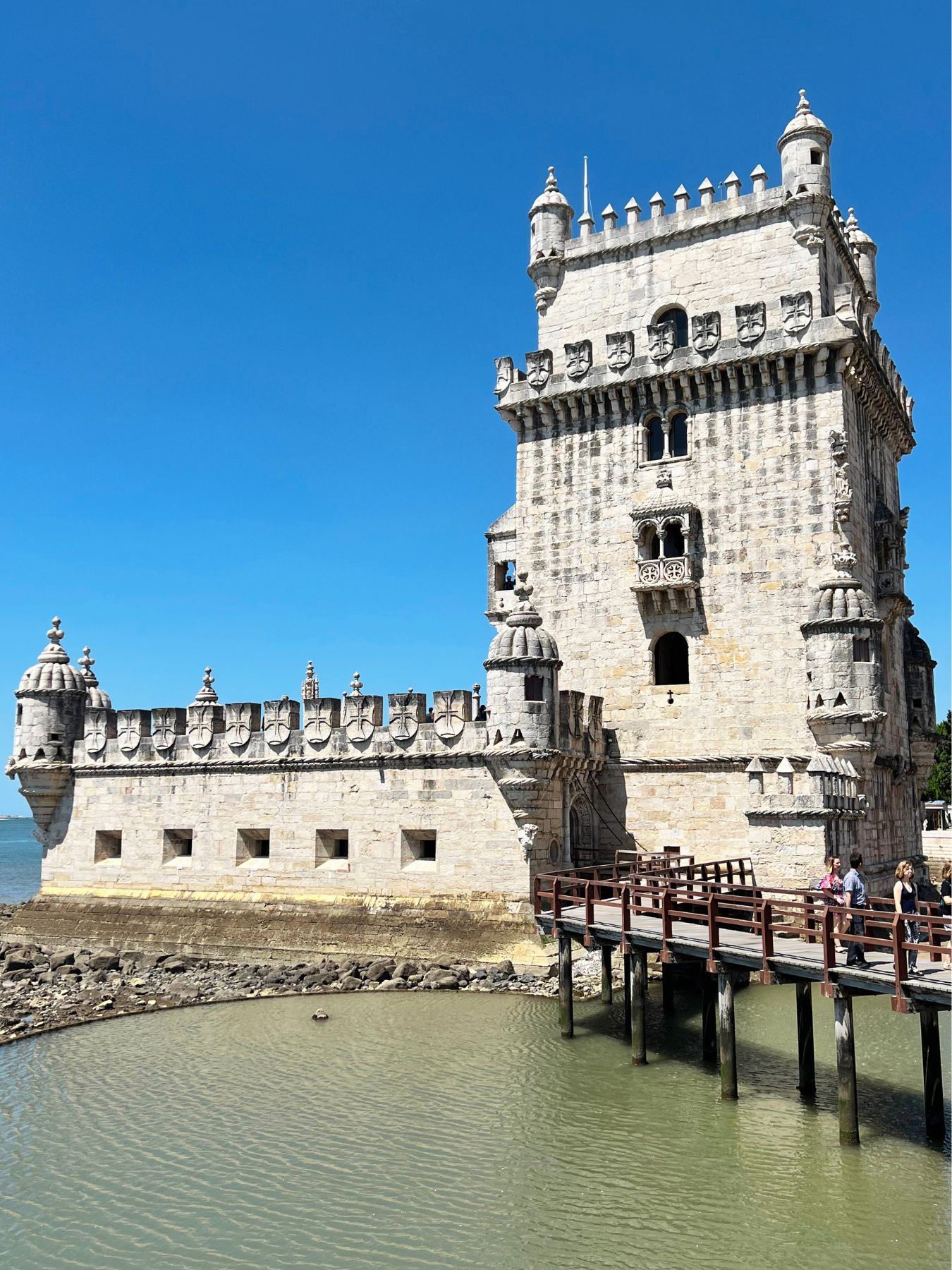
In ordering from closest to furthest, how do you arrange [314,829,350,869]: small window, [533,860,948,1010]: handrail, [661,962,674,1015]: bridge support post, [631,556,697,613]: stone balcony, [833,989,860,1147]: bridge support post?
[533,860,948,1010]: handrail → [833,989,860,1147]: bridge support post → [661,962,674,1015]: bridge support post → [314,829,350,869]: small window → [631,556,697,613]: stone balcony

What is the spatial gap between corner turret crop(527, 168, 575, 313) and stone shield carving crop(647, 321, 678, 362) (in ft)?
12.4

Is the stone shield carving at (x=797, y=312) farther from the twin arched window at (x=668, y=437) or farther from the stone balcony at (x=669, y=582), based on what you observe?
the stone balcony at (x=669, y=582)

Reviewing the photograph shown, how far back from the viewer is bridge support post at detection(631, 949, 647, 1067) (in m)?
17.3

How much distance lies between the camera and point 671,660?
2777cm

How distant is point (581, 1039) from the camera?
1867 cm

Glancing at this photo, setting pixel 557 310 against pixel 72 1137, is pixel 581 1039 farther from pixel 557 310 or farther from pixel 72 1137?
pixel 557 310

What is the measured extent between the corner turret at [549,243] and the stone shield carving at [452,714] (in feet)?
40.2

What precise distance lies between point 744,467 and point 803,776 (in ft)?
28.3

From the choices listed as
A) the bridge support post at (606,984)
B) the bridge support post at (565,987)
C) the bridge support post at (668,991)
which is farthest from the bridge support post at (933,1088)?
the bridge support post at (606,984)

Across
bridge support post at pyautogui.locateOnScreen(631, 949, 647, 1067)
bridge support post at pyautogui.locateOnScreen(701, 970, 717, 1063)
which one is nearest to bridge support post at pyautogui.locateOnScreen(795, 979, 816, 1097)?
bridge support post at pyautogui.locateOnScreen(701, 970, 717, 1063)

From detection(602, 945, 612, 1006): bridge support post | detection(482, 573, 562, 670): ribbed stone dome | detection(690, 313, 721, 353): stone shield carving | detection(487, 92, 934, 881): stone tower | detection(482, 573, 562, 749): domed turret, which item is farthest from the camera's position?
detection(690, 313, 721, 353): stone shield carving

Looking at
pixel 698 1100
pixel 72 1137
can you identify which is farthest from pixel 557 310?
pixel 72 1137

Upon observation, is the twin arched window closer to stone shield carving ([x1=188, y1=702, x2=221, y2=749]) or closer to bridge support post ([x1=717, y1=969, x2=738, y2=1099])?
stone shield carving ([x1=188, y1=702, x2=221, y2=749])

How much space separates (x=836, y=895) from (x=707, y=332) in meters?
16.4
